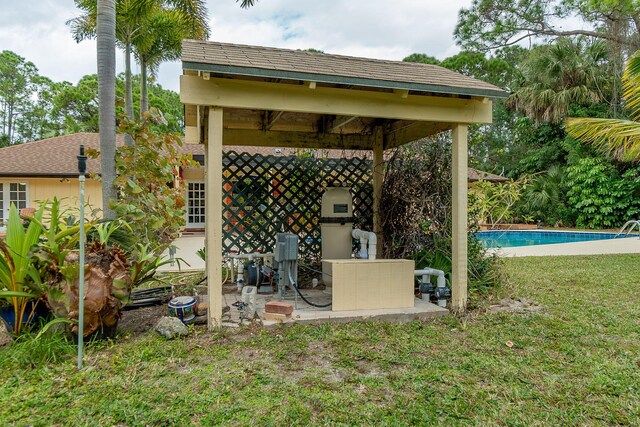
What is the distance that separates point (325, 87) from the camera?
385 centimetres

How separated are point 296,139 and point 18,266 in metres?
3.73

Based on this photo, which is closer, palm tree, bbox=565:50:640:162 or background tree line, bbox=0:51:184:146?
palm tree, bbox=565:50:640:162

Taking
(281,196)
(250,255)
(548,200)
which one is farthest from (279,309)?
(548,200)

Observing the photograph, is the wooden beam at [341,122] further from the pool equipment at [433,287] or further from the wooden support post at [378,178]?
the pool equipment at [433,287]

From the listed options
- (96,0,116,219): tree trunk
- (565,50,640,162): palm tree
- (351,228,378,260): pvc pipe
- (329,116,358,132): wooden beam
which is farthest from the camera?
(565,50,640,162): palm tree

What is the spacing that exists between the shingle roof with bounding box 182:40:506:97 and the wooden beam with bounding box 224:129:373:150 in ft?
4.51

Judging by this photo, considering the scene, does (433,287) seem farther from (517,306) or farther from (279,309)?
(279,309)

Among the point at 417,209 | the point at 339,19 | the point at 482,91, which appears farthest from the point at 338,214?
the point at 339,19

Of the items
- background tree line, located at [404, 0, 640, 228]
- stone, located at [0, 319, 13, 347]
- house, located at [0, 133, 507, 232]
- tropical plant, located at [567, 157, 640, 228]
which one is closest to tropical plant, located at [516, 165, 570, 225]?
background tree line, located at [404, 0, 640, 228]

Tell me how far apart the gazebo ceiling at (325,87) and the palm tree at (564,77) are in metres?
15.2

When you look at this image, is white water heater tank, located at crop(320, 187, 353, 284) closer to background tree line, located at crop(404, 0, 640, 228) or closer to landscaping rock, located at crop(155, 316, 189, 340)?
landscaping rock, located at crop(155, 316, 189, 340)

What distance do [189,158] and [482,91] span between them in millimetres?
4098

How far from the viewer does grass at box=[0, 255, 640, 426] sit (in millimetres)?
2287

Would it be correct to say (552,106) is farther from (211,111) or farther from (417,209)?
(211,111)
